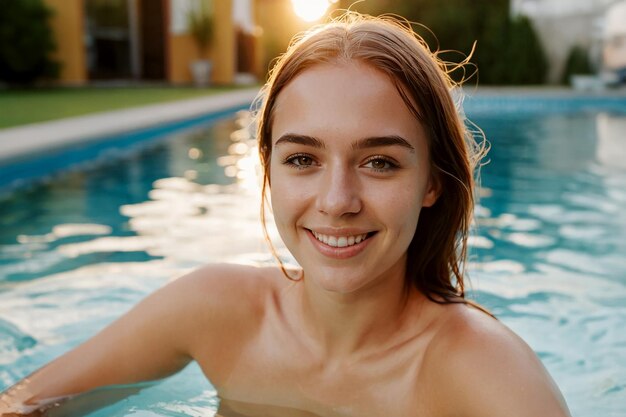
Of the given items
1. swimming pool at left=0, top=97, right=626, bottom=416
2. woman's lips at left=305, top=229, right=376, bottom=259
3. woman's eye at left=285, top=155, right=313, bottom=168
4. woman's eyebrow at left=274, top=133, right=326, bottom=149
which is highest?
woman's eyebrow at left=274, top=133, right=326, bottom=149

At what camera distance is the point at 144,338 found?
2055 mm

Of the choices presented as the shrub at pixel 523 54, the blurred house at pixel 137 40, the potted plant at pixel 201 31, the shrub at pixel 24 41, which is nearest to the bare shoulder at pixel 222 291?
the shrub at pixel 24 41

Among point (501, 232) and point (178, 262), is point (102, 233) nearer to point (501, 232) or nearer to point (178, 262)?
point (178, 262)

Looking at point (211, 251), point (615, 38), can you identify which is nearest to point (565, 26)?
point (615, 38)

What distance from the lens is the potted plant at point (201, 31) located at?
66.0 feet

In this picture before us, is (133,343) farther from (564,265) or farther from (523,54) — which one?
(523,54)

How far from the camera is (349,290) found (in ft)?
5.53

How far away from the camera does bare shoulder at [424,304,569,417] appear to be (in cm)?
156

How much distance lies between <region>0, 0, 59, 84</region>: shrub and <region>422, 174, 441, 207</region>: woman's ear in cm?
1503

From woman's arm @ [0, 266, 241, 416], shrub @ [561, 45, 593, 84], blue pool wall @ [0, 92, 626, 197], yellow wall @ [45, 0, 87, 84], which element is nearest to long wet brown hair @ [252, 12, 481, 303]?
woman's arm @ [0, 266, 241, 416]

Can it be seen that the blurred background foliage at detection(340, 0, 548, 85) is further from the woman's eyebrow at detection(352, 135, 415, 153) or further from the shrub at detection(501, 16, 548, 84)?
the woman's eyebrow at detection(352, 135, 415, 153)

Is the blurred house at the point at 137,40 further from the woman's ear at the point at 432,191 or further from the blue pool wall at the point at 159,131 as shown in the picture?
the woman's ear at the point at 432,191

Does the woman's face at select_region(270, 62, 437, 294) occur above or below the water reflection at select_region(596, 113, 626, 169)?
above

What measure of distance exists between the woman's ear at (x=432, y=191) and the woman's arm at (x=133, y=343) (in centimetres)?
62
